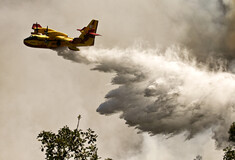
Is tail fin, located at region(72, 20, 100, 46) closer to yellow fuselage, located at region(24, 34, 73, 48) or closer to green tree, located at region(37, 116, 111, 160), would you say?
yellow fuselage, located at region(24, 34, 73, 48)

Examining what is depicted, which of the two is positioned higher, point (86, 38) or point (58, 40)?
point (86, 38)

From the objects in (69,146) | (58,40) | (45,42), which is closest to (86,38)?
(58,40)

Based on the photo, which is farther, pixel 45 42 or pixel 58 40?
pixel 58 40

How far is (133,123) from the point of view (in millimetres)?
89375

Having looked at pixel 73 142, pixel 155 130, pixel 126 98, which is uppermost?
pixel 126 98

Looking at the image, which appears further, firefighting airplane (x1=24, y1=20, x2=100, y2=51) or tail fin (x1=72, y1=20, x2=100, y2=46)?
tail fin (x1=72, y1=20, x2=100, y2=46)

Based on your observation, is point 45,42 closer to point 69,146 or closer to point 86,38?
point 86,38

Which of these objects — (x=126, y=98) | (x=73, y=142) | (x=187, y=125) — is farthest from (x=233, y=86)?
(x=73, y=142)

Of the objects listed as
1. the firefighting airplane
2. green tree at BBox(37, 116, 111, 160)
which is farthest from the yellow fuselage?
green tree at BBox(37, 116, 111, 160)

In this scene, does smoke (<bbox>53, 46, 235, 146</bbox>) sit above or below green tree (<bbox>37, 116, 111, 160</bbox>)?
above

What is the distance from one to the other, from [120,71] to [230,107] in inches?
717

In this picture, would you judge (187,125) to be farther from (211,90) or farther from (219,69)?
(219,69)

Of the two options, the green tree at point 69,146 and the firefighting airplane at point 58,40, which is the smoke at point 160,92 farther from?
the green tree at point 69,146

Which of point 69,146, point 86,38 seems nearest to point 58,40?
point 86,38
